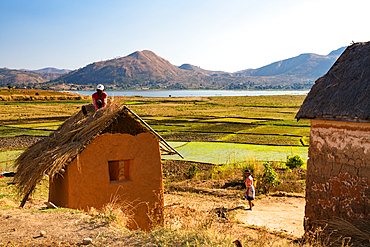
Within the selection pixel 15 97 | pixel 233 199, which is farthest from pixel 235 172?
pixel 15 97

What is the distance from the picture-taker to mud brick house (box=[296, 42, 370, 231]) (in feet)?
21.5

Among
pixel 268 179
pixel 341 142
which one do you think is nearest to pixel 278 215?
pixel 268 179

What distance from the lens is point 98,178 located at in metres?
7.36

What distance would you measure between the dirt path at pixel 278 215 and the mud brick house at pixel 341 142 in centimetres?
117

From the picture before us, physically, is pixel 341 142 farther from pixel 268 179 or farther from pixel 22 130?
pixel 22 130

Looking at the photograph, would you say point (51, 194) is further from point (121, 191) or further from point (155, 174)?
point (155, 174)

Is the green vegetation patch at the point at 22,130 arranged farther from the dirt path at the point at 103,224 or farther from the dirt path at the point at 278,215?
the dirt path at the point at 278,215

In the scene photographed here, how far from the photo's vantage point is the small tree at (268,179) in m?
12.1

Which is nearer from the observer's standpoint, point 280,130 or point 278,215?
point 278,215

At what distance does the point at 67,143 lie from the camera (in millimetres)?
7629

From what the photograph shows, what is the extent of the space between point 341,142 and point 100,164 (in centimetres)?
550

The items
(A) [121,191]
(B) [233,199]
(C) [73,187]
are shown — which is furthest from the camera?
(B) [233,199]

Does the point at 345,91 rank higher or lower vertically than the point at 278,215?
higher

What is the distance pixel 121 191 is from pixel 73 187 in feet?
3.73
